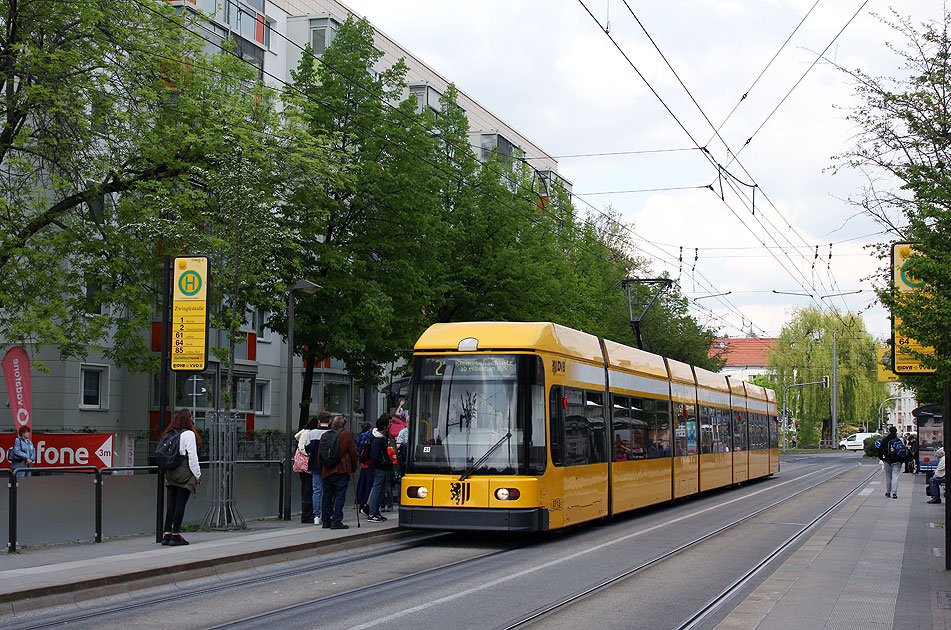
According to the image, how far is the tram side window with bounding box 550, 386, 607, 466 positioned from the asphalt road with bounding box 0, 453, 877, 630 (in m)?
1.27

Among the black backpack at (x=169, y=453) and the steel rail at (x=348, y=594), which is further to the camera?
the black backpack at (x=169, y=453)

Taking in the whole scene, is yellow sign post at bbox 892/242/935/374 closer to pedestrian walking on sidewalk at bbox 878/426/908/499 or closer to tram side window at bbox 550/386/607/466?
tram side window at bbox 550/386/607/466

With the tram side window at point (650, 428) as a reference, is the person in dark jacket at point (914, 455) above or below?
below

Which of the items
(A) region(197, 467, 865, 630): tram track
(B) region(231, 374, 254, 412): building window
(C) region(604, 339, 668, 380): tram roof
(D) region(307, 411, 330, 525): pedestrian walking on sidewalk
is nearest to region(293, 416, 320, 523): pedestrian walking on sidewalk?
(D) region(307, 411, 330, 525): pedestrian walking on sidewalk

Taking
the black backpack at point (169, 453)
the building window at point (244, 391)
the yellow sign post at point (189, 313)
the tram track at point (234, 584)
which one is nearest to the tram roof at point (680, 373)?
the tram track at point (234, 584)

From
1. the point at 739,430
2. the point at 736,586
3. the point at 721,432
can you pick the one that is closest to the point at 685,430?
the point at 721,432

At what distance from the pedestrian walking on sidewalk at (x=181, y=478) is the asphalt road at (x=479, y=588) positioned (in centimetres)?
194

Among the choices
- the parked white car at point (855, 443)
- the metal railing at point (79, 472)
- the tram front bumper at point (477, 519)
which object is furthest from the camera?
the parked white car at point (855, 443)

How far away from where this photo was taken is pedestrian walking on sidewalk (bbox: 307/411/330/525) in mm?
17406

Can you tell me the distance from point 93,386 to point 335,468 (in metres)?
20.3

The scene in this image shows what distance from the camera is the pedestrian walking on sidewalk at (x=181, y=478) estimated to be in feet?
44.6

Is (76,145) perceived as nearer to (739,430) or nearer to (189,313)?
(189,313)

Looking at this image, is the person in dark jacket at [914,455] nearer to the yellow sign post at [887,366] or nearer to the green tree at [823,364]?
the yellow sign post at [887,366]

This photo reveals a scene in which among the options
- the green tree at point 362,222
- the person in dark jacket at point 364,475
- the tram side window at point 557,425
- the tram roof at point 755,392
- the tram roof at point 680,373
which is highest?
the green tree at point 362,222
